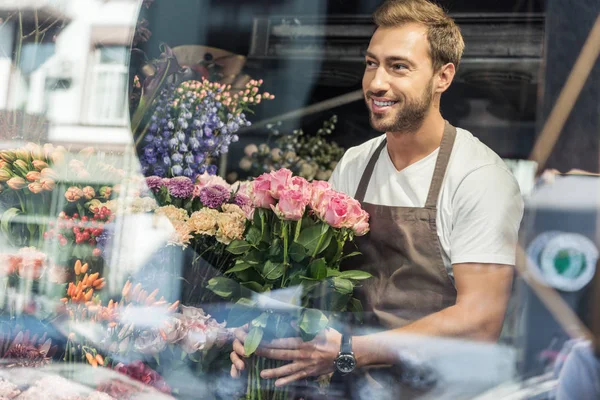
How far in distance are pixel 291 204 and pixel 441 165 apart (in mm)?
450

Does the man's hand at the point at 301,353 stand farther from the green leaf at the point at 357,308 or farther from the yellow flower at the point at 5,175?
the yellow flower at the point at 5,175

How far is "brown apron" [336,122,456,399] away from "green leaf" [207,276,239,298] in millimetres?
314

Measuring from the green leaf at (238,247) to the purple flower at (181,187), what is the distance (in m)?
0.29

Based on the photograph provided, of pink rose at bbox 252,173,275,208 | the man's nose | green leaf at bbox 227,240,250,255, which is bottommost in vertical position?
green leaf at bbox 227,240,250,255

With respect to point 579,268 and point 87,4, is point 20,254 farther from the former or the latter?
point 579,268

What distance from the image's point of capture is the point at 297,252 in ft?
6.00

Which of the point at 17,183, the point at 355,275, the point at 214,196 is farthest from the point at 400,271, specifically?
the point at 17,183

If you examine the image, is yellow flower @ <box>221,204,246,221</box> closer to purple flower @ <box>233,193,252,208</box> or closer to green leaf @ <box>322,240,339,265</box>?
purple flower @ <box>233,193,252,208</box>

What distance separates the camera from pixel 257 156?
253cm

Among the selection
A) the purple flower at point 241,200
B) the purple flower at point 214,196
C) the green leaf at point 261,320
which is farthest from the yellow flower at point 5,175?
Result: the green leaf at point 261,320

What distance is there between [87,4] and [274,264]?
1.25m

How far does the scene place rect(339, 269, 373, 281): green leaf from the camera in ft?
6.14

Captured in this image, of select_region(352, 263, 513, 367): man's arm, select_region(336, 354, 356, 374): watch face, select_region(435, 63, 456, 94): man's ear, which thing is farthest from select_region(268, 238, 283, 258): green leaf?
select_region(435, 63, 456, 94): man's ear

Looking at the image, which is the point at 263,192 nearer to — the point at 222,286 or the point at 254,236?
the point at 254,236
